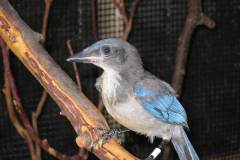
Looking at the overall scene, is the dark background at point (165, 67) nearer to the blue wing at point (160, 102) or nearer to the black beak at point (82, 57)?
the blue wing at point (160, 102)

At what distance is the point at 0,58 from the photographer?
2559 millimetres

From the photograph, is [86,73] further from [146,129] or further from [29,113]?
[146,129]

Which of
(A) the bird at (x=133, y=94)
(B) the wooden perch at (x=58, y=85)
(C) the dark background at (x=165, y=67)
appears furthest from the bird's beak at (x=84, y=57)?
(C) the dark background at (x=165, y=67)

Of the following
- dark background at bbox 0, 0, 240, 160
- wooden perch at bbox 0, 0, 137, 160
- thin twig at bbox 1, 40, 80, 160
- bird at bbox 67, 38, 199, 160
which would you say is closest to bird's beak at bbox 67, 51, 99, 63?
bird at bbox 67, 38, 199, 160

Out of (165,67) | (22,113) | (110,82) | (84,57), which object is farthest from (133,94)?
(165,67)

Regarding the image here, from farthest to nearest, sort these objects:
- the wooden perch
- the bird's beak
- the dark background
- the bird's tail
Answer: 1. the dark background
2. the bird's tail
3. the bird's beak
4. the wooden perch

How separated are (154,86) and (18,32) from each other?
1.52 feet

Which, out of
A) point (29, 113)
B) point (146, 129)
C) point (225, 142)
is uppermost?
point (146, 129)

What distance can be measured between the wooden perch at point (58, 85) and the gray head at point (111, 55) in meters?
0.12

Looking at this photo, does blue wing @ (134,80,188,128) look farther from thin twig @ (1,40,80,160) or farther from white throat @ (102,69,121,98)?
thin twig @ (1,40,80,160)

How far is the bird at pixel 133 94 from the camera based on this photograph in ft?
4.80

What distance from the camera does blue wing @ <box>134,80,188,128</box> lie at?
4.91 feet

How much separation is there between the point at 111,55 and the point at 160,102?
0.22m

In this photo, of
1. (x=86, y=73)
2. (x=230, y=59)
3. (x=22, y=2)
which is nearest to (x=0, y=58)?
(x=22, y=2)
